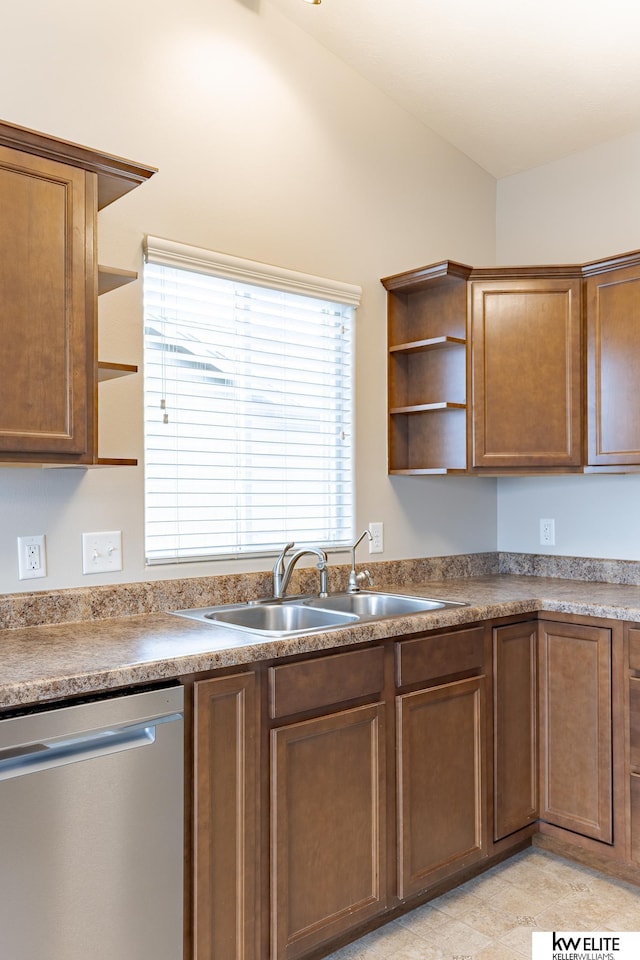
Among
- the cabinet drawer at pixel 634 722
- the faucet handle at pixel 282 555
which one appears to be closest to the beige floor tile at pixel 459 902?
the cabinet drawer at pixel 634 722

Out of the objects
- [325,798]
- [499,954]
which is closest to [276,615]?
[325,798]

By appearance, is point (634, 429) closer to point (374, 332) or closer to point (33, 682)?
point (374, 332)

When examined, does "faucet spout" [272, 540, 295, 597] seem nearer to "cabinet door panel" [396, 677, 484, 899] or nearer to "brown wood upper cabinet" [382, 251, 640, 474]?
"cabinet door panel" [396, 677, 484, 899]

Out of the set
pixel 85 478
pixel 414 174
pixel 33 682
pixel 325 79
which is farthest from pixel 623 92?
pixel 33 682

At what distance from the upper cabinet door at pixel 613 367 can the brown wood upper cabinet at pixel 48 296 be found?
1.88 meters

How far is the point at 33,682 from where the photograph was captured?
150cm

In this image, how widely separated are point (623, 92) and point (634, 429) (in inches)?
51.8

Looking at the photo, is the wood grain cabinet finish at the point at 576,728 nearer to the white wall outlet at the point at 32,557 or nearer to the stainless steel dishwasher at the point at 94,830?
the stainless steel dishwasher at the point at 94,830

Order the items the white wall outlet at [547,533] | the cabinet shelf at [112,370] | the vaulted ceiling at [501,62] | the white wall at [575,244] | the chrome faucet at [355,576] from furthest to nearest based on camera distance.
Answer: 1. the white wall outlet at [547,533]
2. the white wall at [575,244]
3. the chrome faucet at [355,576]
4. the vaulted ceiling at [501,62]
5. the cabinet shelf at [112,370]

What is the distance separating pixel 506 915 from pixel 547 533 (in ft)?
5.33

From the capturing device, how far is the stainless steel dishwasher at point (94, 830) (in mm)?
1479

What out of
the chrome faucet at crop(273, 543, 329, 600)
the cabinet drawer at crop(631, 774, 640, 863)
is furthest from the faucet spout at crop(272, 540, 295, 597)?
the cabinet drawer at crop(631, 774, 640, 863)

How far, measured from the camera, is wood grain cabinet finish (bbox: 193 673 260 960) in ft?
5.81

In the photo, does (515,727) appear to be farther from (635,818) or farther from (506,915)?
(506,915)
